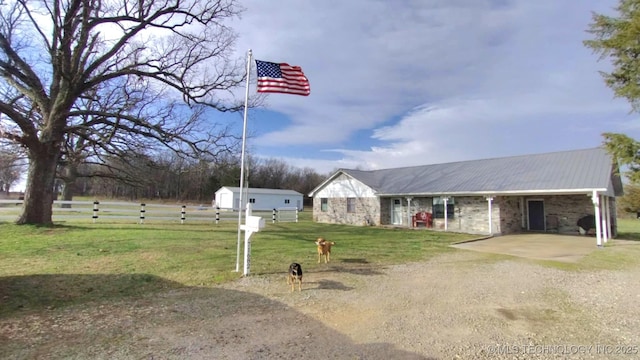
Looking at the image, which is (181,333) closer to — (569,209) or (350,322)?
(350,322)

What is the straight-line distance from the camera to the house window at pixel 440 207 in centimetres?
2031

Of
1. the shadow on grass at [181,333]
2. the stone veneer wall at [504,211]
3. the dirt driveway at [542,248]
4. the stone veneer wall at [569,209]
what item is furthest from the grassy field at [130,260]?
the stone veneer wall at [569,209]

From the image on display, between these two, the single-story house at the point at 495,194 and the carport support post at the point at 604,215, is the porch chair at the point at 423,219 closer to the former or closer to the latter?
the single-story house at the point at 495,194

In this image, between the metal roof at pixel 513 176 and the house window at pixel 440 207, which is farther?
the house window at pixel 440 207

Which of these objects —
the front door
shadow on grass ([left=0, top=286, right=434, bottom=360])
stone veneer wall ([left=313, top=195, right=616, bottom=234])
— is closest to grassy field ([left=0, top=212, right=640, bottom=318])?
shadow on grass ([left=0, top=286, right=434, bottom=360])

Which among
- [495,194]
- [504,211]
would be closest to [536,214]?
[504,211]

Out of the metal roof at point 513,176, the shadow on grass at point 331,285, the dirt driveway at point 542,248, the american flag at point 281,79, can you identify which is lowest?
the shadow on grass at point 331,285

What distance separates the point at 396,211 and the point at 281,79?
17.2 m

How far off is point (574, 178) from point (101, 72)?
70.7 ft

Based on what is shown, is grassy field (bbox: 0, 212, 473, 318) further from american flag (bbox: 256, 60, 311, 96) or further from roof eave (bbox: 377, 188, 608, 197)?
roof eave (bbox: 377, 188, 608, 197)

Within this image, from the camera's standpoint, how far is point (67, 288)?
613 cm

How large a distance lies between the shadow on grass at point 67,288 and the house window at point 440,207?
56.5 ft

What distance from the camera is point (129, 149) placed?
1511 cm

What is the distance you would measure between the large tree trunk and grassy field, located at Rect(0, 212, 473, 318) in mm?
715
